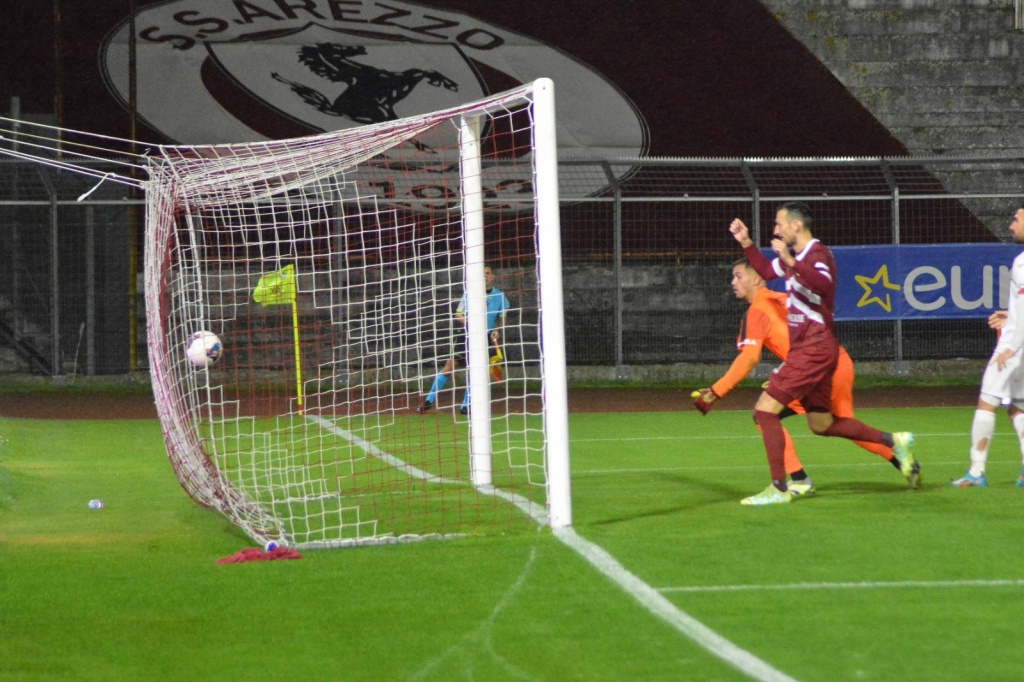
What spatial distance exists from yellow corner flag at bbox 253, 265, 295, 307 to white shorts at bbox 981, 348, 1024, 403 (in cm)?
478

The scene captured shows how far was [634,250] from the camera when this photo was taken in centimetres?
1869

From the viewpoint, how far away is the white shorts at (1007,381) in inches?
327

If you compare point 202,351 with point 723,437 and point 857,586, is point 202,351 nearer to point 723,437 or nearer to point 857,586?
point 857,586

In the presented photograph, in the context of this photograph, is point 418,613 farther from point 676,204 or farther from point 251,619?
point 676,204

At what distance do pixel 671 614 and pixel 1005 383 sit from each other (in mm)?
4546

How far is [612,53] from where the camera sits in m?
21.5

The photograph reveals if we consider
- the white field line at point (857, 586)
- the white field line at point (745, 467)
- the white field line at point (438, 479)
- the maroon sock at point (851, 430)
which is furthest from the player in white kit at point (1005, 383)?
the white field line at point (857, 586)

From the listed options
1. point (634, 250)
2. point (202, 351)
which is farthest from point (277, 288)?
point (634, 250)

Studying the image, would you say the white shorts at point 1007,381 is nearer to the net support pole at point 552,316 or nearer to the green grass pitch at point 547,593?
the green grass pitch at point 547,593

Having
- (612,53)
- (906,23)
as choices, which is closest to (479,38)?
(612,53)

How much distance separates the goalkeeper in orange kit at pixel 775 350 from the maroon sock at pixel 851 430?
46 millimetres

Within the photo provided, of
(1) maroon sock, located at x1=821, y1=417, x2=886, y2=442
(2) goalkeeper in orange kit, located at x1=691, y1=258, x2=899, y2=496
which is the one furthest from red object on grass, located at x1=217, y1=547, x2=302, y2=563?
(1) maroon sock, located at x1=821, y1=417, x2=886, y2=442

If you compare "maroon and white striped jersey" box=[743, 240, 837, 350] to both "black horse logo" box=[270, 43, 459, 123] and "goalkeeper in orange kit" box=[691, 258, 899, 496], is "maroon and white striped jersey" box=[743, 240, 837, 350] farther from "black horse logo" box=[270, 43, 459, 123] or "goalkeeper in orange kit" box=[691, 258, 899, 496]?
"black horse logo" box=[270, 43, 459, 123]

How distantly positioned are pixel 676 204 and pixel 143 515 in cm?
1258
